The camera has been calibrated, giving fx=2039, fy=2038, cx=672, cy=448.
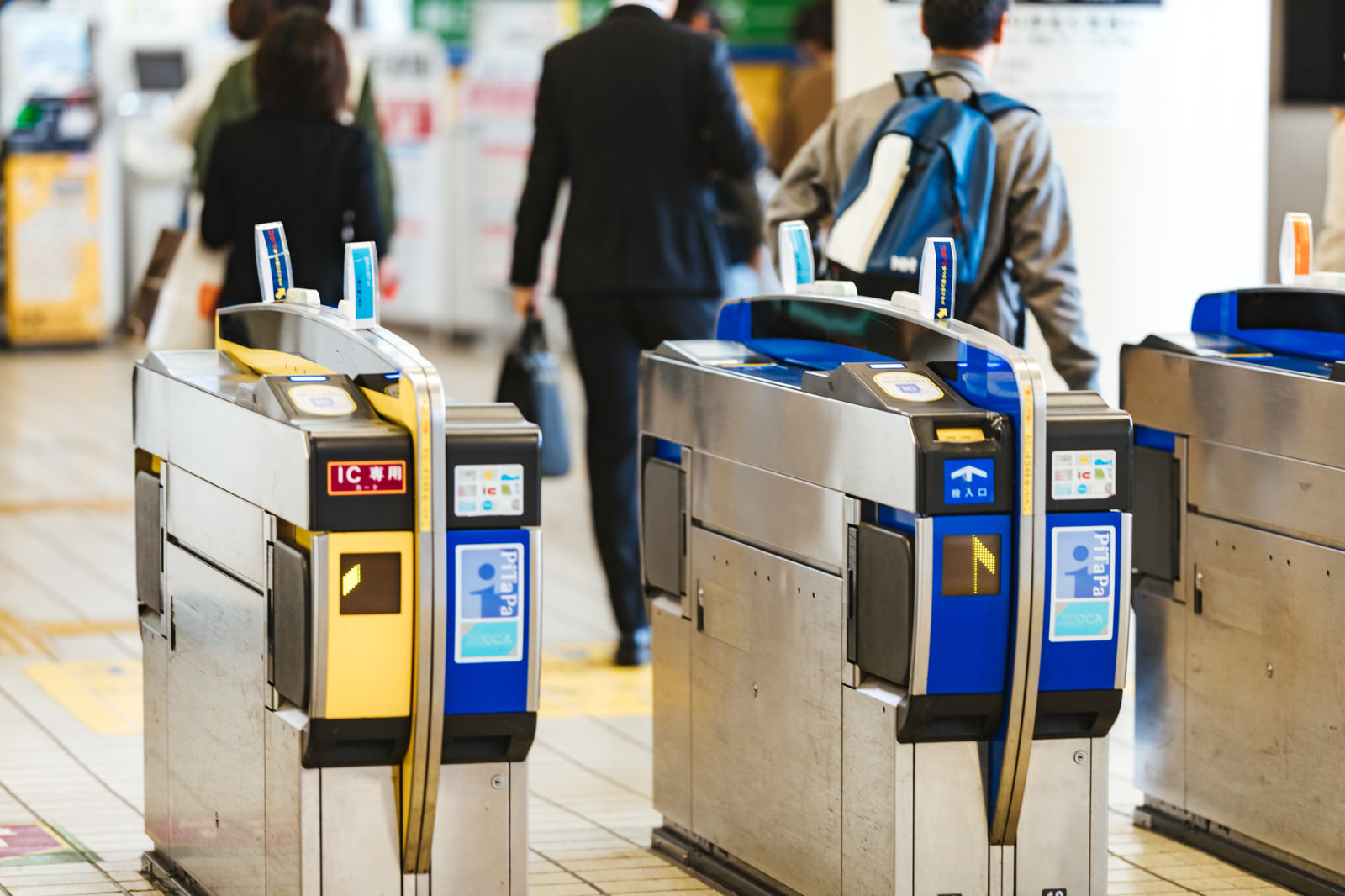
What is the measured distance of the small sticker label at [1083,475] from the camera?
307 cm

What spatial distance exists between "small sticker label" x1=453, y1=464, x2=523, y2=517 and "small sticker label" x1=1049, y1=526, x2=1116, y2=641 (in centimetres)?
82

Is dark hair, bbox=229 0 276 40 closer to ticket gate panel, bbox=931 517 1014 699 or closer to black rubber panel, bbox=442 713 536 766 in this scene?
black rubber panel, bbox=442 713 536 766

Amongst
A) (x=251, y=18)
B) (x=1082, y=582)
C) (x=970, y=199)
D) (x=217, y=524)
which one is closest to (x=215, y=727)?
(x=217, y=524)

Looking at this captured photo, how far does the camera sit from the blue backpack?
399cm

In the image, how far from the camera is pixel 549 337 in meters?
12.6

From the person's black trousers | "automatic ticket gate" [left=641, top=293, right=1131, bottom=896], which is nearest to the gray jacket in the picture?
"automatic ticket gate" [left=641, top=293, right=1131, bottom=896]

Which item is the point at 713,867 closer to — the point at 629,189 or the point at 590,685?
the point at 590,685

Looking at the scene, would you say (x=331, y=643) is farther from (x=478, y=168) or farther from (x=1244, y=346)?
(x=478, y=168)

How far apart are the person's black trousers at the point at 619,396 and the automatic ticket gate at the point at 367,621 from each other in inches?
80.3

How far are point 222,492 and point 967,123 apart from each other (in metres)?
1.66

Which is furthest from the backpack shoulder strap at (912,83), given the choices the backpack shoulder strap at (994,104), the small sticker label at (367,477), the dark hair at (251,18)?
the dark hair at (251,18)

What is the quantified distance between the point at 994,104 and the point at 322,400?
1712 mm

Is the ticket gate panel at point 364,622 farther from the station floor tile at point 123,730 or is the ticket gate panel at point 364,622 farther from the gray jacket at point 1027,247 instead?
the gray jacket at point 1027,247

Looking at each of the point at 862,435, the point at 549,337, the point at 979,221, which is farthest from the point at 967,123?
the point at 549,337
